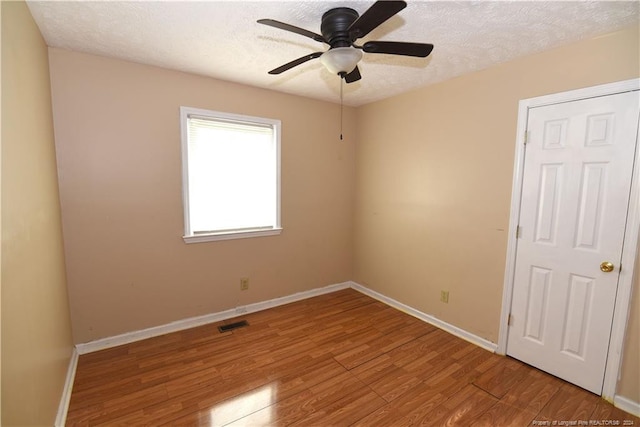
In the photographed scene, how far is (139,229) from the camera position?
262 centimetres

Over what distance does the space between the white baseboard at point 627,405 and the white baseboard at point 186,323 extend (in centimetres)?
277

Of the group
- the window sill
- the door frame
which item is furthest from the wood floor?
the window sill

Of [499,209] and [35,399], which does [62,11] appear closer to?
[35,399]

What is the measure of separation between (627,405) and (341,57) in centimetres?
292

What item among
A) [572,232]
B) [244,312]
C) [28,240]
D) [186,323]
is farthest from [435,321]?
[28,240]

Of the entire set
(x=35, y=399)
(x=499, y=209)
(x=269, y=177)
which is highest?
(x=269, y=177)

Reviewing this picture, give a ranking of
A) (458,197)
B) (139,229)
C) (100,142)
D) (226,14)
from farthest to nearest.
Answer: (458,197), (139,229), (100,142), (226,14)

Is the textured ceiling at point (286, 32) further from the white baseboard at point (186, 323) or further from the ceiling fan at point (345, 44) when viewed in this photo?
the white baseboard at point (186, 323)

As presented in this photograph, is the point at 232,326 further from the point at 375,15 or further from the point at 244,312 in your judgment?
the point at 375,15

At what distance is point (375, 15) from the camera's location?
4.35 ft

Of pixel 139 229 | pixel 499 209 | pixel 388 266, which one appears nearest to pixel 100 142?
pixel 139 229

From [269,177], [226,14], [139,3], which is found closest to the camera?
[139,3]

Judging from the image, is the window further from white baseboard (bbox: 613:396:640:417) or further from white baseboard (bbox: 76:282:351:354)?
white baseboard (bbox: 613:396:640:417)

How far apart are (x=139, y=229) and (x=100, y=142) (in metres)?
0.80
